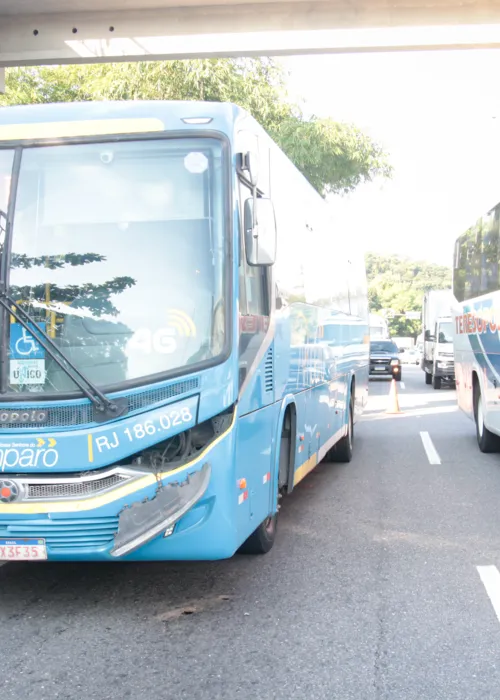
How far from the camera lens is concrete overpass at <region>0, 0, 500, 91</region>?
14.7m

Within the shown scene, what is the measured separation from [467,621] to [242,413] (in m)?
1.81

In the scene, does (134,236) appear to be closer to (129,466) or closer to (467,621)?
(129,466)

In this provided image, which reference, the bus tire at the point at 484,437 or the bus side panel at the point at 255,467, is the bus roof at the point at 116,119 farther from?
the bus tire at the point at 484,437

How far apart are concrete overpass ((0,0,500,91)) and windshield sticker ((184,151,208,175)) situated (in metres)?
10.3

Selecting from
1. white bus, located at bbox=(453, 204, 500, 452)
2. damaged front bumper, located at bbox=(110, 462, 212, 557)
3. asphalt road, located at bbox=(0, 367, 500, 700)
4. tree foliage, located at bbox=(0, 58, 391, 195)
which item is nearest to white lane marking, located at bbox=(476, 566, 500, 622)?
asphalt road, located at bbox=(0, 367, 500, 700)

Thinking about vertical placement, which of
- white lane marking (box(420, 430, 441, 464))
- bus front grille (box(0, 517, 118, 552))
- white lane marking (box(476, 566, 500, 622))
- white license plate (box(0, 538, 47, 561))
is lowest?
white lane marking (box(420, 430, 441, 464))

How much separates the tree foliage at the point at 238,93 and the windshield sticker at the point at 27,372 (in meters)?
17.2

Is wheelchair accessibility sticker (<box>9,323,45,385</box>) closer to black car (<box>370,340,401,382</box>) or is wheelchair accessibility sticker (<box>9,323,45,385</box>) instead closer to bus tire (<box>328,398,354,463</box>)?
bus tire (<box>328,398,354,463</box>)

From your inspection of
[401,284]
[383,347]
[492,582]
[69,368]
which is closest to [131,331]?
[69,368]

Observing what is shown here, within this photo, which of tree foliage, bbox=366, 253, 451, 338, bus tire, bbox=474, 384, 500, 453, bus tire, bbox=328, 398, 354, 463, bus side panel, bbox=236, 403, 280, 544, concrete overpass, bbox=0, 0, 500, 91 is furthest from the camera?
tree foliage, bbox=366, 253, 451, 338

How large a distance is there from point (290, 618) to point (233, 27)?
1217 cm

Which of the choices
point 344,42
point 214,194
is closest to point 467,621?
point 214,194

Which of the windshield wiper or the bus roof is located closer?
the windshield wiper

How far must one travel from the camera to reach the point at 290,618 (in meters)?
5.29
